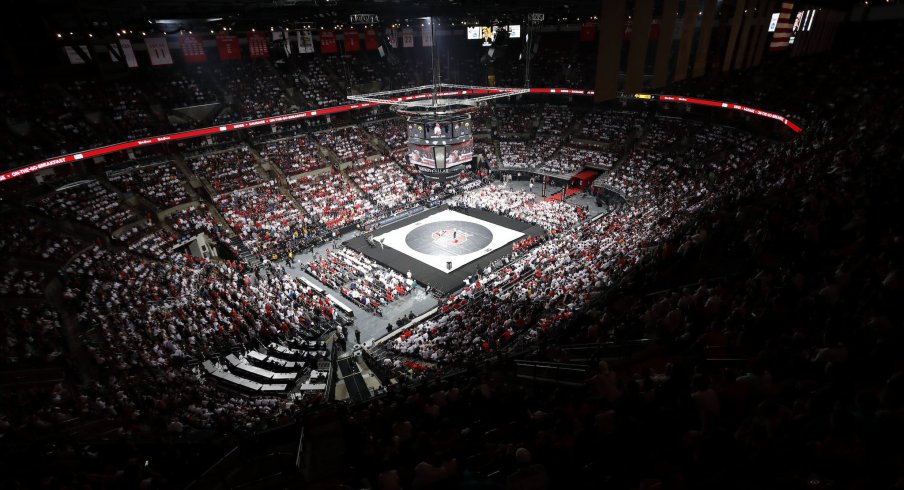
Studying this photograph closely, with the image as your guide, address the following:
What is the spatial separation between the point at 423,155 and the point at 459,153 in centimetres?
221

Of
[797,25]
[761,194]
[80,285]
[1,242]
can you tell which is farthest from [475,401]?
[797,25]

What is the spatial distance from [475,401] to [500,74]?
4680 cm

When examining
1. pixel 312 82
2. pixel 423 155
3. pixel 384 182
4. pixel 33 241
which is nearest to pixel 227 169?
pixel 384 182

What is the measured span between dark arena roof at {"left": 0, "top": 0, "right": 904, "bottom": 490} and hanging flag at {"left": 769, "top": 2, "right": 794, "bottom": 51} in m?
0.24

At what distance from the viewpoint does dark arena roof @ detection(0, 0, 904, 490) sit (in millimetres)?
5602

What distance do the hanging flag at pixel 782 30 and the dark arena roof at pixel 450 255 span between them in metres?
0.24

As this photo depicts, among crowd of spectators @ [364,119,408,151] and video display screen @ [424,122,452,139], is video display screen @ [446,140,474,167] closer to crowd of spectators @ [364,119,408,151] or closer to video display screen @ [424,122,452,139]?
video display screen @ [424,122,452,139]

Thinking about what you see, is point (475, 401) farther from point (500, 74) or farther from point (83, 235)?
point (500, 74)

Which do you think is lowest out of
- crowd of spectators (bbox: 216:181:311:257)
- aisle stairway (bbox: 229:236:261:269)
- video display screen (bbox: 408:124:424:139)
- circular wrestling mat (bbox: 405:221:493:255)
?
circular wrestling mat (bbox: 405:221:493:255)

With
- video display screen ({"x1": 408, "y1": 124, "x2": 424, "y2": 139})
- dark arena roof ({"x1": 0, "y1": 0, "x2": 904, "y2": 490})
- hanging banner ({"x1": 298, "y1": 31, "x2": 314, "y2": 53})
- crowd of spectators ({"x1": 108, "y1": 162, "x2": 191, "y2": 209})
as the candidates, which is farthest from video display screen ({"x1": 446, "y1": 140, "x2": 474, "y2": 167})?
crowd of spectators ({"x1": 108, "y1": 162, "x2": 191, "y2": 209})

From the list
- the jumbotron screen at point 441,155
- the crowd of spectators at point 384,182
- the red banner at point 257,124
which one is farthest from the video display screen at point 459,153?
the crowd of spectators at point 384,182

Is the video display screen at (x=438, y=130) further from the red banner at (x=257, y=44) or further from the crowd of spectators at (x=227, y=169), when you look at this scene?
the red banner at (x=257, y=44)

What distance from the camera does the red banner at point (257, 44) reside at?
32628 mm

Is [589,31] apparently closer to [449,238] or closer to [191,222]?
[449,238]
